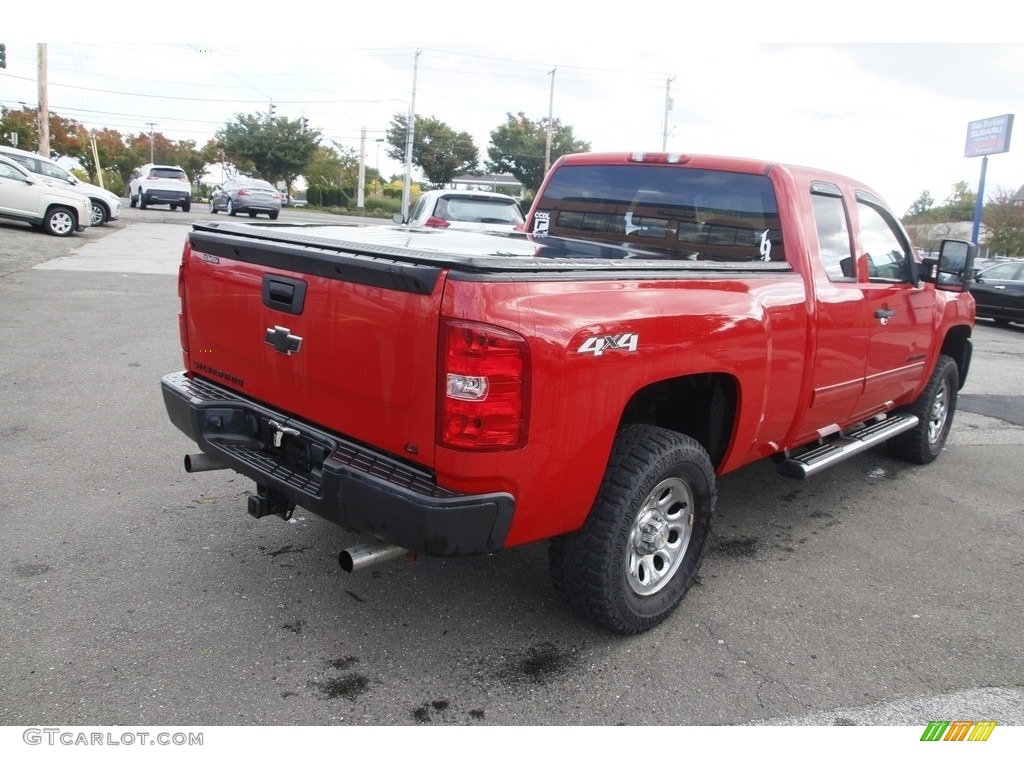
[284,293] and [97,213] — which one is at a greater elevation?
[97,213]

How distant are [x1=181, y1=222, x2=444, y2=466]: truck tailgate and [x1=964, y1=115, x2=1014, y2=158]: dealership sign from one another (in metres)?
49.8

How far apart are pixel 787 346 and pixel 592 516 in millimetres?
1378

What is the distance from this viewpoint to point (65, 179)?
2016 cm

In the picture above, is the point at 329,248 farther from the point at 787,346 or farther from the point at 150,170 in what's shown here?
the point at 150,170

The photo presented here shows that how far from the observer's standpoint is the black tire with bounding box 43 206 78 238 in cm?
1783

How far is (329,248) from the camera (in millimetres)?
2941

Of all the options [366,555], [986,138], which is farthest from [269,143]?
[366,555]

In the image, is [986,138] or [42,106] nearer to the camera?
[42,106]

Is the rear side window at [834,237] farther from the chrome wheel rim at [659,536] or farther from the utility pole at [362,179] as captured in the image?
the utility pole at [362,179]

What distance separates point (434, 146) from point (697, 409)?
65.4 metres

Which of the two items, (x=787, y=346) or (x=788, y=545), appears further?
(x=788, y=545)

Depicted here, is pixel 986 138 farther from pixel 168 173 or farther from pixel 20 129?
pixel 20 129

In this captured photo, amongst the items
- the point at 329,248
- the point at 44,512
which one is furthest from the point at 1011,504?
the point at 44,512

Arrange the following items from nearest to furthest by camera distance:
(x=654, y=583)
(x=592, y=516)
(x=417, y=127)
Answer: (x=592, y=516) < (x=654, y=583) < (x=417, y=127)
